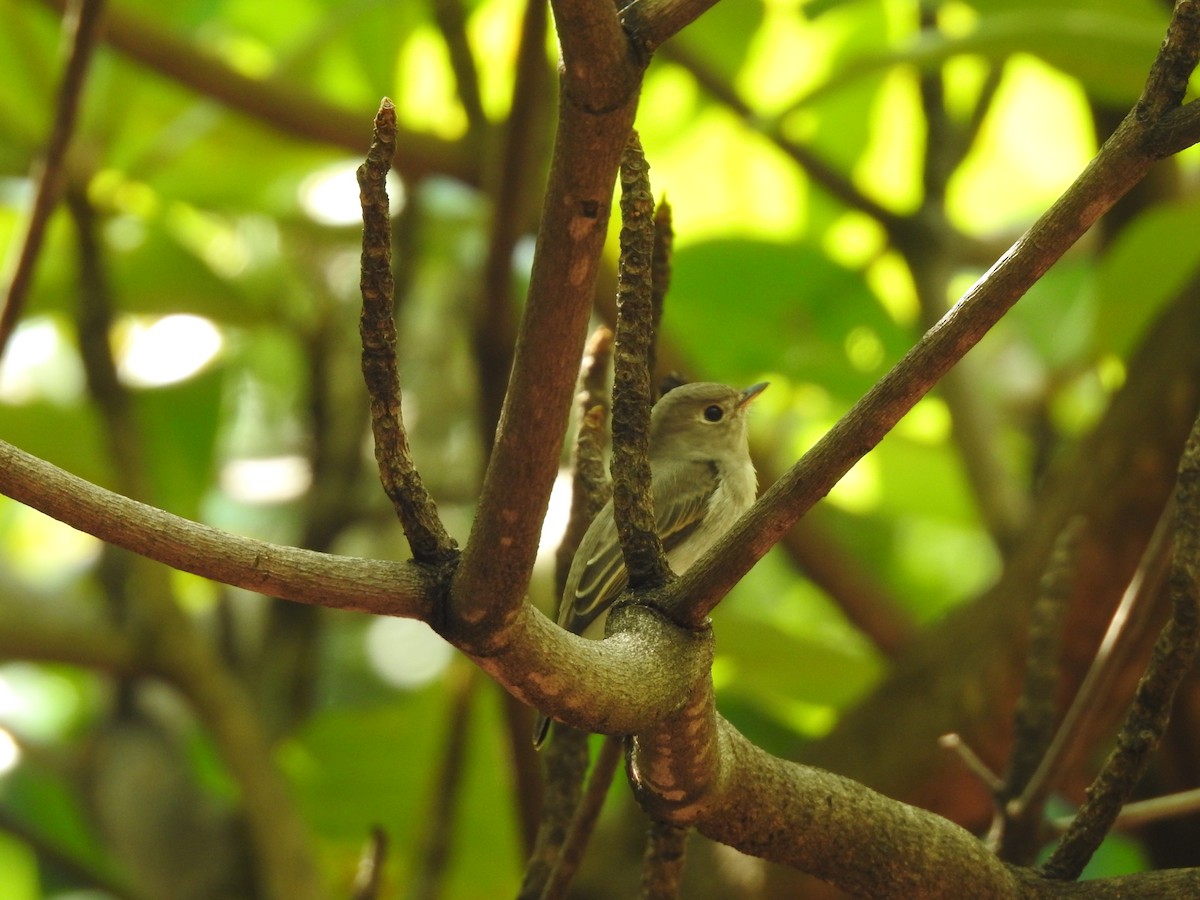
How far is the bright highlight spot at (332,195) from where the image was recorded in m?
3.60

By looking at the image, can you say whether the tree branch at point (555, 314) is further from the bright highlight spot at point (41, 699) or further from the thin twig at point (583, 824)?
the bright highlight spot at point (41, 699)

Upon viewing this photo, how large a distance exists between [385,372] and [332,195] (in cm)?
294

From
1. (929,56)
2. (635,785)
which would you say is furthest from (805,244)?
(635,785)

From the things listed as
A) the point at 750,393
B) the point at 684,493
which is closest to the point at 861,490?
the point at 750,393

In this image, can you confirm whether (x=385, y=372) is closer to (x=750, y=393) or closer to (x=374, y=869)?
(x=374, y=869)

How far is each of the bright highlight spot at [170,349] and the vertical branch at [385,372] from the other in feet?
8.58

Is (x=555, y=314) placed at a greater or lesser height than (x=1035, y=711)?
lesser

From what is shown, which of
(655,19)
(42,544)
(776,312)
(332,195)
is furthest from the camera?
(42,544)

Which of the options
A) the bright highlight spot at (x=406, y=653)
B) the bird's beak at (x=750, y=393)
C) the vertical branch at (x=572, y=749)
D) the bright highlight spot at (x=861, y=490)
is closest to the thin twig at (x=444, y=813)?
the bright highlight spot at (x=406, y=653)

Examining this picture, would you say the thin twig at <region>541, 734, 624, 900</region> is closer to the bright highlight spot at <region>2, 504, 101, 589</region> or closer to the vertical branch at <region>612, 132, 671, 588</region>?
the vertical branch at <region>612, 132, 671, 588</region>

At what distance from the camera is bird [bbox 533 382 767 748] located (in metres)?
2.28

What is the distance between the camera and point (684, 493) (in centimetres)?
278

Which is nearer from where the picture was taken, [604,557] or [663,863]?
[663,863]

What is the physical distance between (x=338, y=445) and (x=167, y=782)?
0.92 meters
